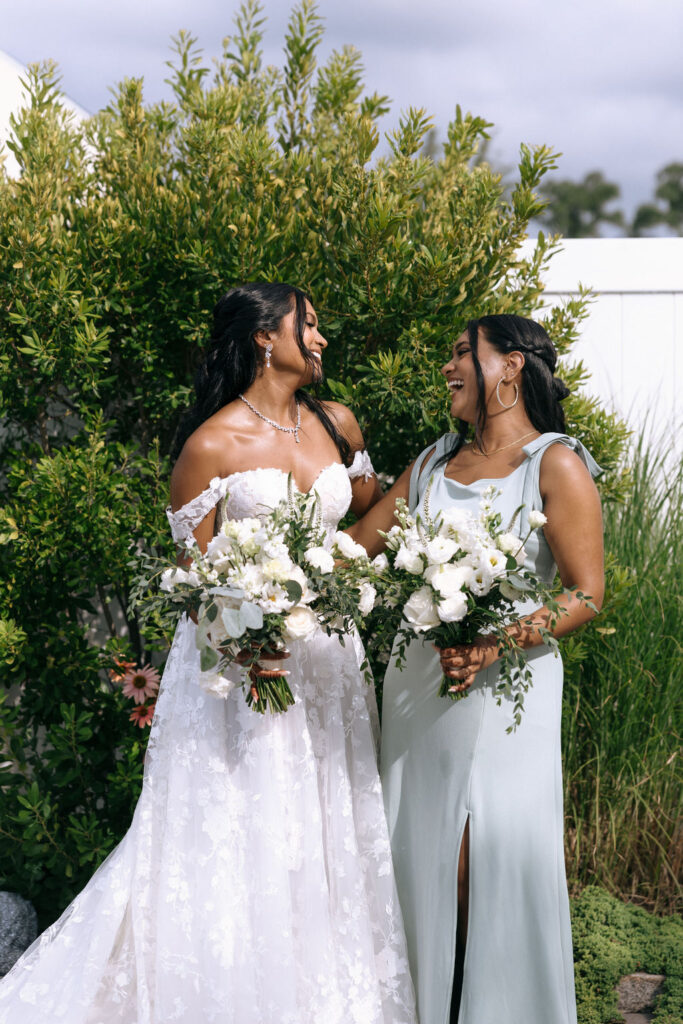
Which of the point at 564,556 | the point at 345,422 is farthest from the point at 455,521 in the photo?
the point at 345,422

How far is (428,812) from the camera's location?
2.80 metres

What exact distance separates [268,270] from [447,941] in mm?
2427

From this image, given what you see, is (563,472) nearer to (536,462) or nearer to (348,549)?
(536,462)

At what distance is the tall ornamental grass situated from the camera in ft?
14.1

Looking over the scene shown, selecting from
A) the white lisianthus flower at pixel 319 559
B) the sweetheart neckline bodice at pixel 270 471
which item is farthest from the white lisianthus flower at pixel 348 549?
the sweetheart neckline bodice at pixel 270 471

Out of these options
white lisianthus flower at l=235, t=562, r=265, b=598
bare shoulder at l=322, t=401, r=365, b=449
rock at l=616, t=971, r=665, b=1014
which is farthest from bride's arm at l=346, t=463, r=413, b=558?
rock at l=616, t=971, r=665, b=1014

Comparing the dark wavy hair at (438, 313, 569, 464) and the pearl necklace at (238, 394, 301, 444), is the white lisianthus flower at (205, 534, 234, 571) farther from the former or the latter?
the dark wavy hair at (438, 313, 569, 464)

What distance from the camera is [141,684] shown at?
4.04 meters

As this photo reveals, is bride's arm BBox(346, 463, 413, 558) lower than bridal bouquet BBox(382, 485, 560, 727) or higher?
higher

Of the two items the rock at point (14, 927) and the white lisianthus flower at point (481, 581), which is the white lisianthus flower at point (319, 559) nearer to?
the white lisianthus flower at point (481, 581)

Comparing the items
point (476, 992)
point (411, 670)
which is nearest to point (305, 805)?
point (411, 670)

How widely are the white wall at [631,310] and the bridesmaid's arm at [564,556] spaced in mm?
2679

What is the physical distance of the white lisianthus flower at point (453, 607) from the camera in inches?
97.0

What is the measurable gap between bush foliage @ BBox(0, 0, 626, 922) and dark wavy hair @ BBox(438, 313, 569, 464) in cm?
76
